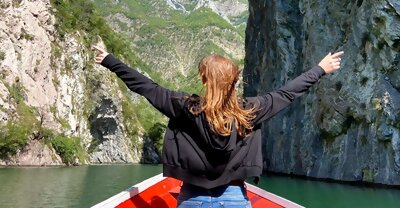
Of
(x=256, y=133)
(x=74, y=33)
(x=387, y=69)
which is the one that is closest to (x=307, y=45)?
(x=387, y=69)

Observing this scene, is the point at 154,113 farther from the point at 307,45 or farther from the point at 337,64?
the point at 337,64

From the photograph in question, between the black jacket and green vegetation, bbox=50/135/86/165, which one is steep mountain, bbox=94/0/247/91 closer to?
green vegetation, bbox=50/135/86/165

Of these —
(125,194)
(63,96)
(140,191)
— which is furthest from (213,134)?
(63,96)

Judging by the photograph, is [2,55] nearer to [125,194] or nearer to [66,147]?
[66,147]

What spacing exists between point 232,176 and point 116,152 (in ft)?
220

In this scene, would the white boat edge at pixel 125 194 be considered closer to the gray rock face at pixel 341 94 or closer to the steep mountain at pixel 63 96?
the gray rock face at pixel 341 94

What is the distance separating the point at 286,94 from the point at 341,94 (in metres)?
34.1

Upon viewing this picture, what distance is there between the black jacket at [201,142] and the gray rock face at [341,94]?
29937mm

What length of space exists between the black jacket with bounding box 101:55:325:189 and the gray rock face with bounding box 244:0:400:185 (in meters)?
29.9

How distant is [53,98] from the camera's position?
183 ft

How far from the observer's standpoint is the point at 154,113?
89.0 meters

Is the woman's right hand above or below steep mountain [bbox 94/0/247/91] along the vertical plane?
below

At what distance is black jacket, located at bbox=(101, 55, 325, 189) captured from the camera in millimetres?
2971

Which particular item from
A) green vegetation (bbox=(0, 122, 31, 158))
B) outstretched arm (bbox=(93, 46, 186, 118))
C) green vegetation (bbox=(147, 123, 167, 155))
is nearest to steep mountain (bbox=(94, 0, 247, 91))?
green vegetation (bbox=(147, 123, 167, 155))
